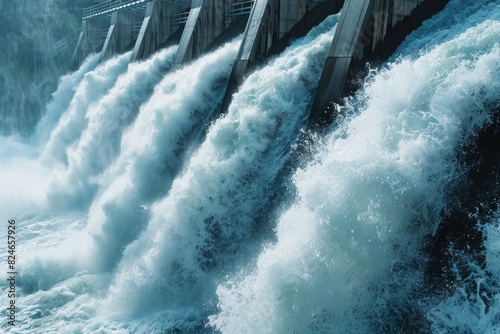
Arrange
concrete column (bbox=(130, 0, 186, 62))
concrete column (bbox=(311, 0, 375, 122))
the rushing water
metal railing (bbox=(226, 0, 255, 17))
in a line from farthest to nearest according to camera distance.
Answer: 1. concrete column (bbox=(130, 0, 186, 62))
2. metal railing (bbox=(226, 0, 255, 17))
3. concrete column (bbox=(311, 0, 375, 122))
4. the rushing water

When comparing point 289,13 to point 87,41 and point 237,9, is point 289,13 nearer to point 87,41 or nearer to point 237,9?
point 237,9

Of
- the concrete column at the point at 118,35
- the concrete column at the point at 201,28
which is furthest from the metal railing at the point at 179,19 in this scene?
the concrete column at the point at 118,35

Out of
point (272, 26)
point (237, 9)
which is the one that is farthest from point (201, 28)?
point (272, 26)

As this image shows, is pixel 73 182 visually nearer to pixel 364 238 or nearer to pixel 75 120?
pixel 75 120

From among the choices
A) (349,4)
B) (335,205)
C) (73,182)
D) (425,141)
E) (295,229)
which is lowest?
(73,182)

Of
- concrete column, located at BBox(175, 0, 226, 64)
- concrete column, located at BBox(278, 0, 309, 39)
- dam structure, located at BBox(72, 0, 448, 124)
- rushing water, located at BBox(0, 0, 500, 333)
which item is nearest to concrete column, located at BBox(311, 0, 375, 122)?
dam structure, located at BBox(72, 0, 448, 124)

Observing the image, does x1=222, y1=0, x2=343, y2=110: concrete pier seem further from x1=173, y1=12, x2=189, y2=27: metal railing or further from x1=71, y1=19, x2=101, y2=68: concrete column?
x1=71, y1=19, x2=101, y2=68: concrete column

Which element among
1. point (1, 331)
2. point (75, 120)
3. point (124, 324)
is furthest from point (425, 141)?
point (75, 120)
